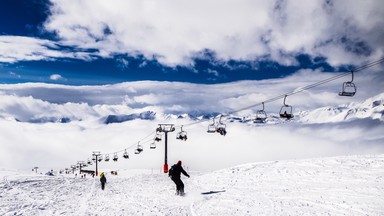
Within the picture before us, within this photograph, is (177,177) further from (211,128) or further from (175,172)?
(211,128)

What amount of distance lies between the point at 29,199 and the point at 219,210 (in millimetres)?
13545

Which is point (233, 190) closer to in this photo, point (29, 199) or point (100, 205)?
point (100, 205)

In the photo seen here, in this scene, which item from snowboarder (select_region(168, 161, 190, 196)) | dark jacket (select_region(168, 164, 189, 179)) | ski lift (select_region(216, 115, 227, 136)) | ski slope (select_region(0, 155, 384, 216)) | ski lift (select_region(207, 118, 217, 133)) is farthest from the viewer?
ski lift (select_region(207, 118, 217, 133))

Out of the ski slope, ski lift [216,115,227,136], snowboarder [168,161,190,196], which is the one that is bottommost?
the ski slope

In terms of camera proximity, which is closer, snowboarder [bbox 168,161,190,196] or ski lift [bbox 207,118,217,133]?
snowboarder [bbox 168,161,190,196]

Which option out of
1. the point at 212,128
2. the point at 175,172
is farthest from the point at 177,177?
the point at 212,128

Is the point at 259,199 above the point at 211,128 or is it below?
below

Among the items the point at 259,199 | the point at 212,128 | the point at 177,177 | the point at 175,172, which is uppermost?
the point at 212,128

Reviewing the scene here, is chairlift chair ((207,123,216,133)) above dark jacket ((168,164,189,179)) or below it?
above

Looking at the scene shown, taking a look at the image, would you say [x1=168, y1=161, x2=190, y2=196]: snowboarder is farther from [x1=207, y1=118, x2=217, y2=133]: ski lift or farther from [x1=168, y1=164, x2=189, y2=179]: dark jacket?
[x1=207, y1=118, x2=217, y2=133]: ski lift

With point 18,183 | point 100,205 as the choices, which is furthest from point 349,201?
point 18,183

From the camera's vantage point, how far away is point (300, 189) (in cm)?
2150

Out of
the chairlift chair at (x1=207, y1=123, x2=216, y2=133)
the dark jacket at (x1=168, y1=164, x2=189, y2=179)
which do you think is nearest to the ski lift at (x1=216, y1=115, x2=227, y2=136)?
the chairlift chair at (x1=207, y1=123, x2=216, y2=133)

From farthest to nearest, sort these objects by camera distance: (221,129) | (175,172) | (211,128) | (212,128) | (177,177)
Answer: (211,128)
(212,128)
(221,129)
(175,172)
(177,177)
